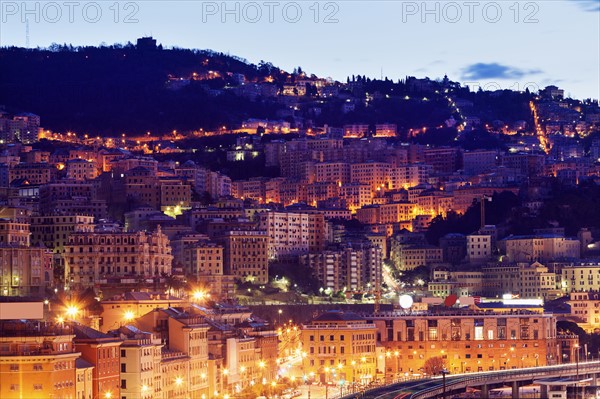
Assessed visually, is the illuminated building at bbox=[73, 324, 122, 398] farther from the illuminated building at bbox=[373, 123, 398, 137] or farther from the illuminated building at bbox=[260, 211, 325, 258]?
the illuminated building at bbox=[373, 123, 398, 137]

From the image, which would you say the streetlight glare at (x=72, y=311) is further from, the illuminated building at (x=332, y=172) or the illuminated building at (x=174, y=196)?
the illuminated building at (x=332, y=172)

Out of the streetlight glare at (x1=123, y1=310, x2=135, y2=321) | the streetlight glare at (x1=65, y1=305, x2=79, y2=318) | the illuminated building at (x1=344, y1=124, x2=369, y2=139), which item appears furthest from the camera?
the illuminated building at (x1=344, y1=124, x2=369, y2=139)

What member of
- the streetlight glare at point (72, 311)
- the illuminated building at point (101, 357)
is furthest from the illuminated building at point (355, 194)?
the illuminated building at point (101, 357)

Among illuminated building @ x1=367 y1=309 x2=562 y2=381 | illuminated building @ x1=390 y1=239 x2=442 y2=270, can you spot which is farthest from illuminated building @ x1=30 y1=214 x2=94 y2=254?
illuminated building @ x1=390 y1=239 x2=442 y2=270

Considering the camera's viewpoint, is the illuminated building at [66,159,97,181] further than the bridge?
Yes

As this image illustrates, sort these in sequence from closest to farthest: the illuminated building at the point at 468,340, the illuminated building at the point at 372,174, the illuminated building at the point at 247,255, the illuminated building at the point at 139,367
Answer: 1. the illuminated building at the point at 139,367
2. the illuminated building at the point at 468,340
3. the illuminated building at the point at 247,255
4. the illuminated building at the point at 372,174

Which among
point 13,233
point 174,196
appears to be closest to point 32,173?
point 174,196
